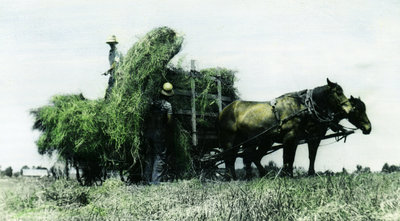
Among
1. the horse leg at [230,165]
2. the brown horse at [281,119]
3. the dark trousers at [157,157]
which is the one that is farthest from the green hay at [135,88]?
the horse leg at [230,165]

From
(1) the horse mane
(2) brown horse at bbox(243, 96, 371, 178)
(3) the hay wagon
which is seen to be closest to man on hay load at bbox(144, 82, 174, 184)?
(3) the hay wagon

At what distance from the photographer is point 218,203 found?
412 cm

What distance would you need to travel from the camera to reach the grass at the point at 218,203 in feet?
11.6

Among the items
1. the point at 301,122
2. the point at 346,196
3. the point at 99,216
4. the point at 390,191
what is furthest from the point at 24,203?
the point at 301,122

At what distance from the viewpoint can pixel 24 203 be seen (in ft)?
16.9

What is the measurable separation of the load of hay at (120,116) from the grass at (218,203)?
4.51ft

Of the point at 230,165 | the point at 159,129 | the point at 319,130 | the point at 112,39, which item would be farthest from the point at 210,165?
the point at 112,39

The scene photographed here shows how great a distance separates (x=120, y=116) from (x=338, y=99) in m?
3.75

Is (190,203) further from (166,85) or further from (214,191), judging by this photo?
(166,85)

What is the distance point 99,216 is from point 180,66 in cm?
428

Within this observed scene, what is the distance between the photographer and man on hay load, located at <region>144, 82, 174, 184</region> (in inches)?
288

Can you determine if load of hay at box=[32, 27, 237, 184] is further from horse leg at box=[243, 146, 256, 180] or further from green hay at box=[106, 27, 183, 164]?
horse leg at box=[243, 146, 256, 180]

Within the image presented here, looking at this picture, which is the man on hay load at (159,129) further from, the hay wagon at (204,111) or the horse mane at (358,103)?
the horse mane at (358,103)

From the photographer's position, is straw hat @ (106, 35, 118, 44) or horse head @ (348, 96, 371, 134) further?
straw hat @ (106, 35, 118, 44)
